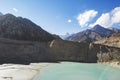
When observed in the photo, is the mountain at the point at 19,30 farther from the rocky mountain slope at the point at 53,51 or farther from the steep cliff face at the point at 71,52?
the steep cliff face at the point at 71,52

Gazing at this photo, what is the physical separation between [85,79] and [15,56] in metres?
26.1

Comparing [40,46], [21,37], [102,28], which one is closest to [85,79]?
[40,46]

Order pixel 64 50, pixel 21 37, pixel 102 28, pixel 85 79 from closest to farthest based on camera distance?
pixel 85 79, pixel 64 50, pixel 21 37, pixel 102 28

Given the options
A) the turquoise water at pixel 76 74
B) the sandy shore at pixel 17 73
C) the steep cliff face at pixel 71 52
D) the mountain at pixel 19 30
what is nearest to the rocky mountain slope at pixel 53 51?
the steep cliff face at pixel 71 52

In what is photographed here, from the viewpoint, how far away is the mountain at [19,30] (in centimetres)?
6144

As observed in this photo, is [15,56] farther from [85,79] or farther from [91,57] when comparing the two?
[85,79]

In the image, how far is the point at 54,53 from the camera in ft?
162

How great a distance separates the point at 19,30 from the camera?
211 ft

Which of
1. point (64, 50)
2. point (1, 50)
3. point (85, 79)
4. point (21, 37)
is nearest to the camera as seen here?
point (85, 79)

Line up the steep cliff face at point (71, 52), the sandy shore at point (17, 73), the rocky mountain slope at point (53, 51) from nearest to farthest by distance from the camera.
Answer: the sandy shore at point (17, 73), the rocky mountain slope at point (53, 51), the steep cliff face at point (71, 52)


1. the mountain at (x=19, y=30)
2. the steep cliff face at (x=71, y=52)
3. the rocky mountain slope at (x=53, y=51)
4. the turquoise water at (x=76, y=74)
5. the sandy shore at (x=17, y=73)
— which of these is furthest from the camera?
the mountain at (x=19, y=30)

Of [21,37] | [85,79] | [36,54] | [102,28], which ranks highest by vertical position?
[102,28]

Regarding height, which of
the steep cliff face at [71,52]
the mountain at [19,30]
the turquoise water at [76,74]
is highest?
the mountain at [19,30]

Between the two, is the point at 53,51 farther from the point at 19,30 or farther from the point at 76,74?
the point at 76,74
